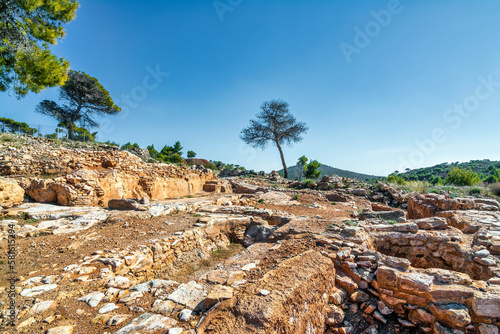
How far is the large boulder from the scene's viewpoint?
570 centimetres

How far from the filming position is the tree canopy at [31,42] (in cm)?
748

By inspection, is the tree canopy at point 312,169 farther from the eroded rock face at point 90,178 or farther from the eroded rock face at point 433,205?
the eroded rock face at point 433,205

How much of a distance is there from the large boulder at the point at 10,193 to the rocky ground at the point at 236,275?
0.03 meters

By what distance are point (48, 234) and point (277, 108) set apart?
23.2 m

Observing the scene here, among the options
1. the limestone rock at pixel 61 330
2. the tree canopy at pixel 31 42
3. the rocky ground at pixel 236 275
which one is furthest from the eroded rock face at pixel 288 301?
the tree canopy at pixel 31 42

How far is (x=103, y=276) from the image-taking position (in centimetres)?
311

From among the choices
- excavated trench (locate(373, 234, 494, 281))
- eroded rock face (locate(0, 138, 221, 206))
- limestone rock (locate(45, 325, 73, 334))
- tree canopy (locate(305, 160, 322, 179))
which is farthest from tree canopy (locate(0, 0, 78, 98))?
tree canopy (locate(305, 160, 322, 179))

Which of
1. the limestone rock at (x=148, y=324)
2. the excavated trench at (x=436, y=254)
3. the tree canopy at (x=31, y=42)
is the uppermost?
the tree canopy at (x=31, y=42)

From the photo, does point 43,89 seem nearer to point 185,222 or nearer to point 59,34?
point 59,34

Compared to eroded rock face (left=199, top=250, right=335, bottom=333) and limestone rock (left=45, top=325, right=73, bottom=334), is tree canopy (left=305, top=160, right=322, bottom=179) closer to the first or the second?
eroded rock face (left=199, top=250, right=335, bottom=333)

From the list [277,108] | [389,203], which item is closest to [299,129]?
[277,108]

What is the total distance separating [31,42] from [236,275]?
11714 millimetres

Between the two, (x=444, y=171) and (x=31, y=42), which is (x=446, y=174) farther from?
(x=31, y=42)

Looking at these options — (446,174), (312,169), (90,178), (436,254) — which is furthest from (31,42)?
(446,174)
